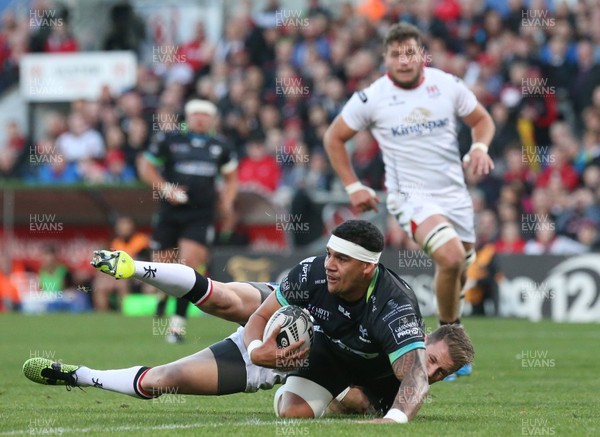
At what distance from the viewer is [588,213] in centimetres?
1762

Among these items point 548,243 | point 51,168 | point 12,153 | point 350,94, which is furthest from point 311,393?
point 12,153

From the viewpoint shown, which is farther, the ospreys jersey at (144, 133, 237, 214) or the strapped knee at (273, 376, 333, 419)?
the ospreys jersey at (144, 133, 237, 214)

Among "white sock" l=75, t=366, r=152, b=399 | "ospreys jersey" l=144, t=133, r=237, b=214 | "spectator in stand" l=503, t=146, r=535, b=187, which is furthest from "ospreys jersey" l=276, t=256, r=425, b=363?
"spectator in stand" l=503, t=146, r=535, b=187

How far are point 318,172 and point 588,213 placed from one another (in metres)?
4.31

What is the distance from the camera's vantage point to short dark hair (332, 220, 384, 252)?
6.81 meters

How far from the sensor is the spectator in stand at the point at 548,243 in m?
17.5

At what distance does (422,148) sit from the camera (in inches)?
403

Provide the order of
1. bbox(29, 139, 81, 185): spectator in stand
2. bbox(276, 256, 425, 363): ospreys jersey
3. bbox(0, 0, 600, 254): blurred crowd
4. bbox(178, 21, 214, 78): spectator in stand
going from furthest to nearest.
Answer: bbox(178, 21, 214, 78): spectator in stand < bbox(29, 139, 81, 185): spectator in stand < bbox(0, 0, 600, 254): blurred crowd < bbox(276, 256, 425, 363): ospreys jersey

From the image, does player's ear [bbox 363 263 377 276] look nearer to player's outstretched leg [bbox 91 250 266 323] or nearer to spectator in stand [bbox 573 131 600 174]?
player's outstretched leg [bbox 91 250 266 323]

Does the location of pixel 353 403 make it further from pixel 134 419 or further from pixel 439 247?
pixel 439 247

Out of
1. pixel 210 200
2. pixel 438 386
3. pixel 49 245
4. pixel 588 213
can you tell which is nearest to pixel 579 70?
pixel 588 213

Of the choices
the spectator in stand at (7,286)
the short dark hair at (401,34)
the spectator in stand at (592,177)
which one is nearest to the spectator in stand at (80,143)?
the spectator in stand at (7,286)

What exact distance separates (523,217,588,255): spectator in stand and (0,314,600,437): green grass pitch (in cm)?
303

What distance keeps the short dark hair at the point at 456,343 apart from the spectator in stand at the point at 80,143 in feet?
51.7
